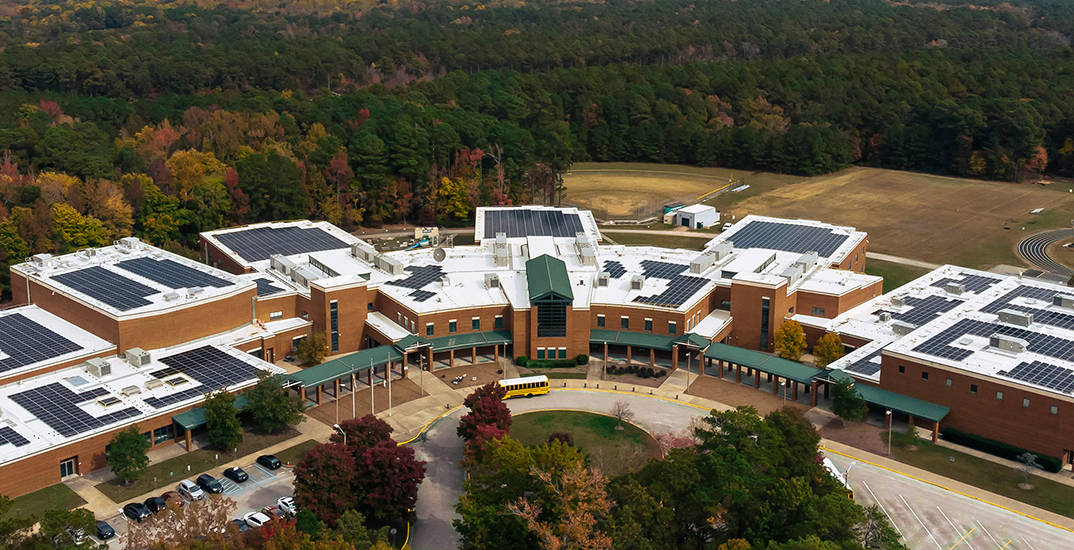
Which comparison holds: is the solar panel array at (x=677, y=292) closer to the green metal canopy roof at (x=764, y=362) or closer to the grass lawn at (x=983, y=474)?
the green metal canopy roof at (x=764, y=362)

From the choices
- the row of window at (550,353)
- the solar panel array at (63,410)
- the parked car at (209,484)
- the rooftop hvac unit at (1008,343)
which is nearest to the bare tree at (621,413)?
the row of window at (550,353)

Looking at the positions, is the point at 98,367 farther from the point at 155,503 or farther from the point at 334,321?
the point at 334,321

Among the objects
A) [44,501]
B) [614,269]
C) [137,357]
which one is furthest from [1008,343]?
[44,501]

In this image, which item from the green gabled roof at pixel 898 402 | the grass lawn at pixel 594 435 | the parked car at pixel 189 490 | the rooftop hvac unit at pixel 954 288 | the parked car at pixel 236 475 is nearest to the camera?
the parked car at pixel 189 490

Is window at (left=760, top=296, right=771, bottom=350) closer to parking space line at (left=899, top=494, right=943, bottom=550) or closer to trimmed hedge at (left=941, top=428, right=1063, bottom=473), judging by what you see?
trimmed hedge at (left=941, top=428, right=1063, bottom=473)

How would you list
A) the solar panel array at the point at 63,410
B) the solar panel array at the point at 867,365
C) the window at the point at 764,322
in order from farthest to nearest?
the window at the point at 764,322
the solar panel array at the point at 867,365
the solar panel array at the point at 63,410

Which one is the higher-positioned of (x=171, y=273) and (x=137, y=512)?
(x=171, y=273)
